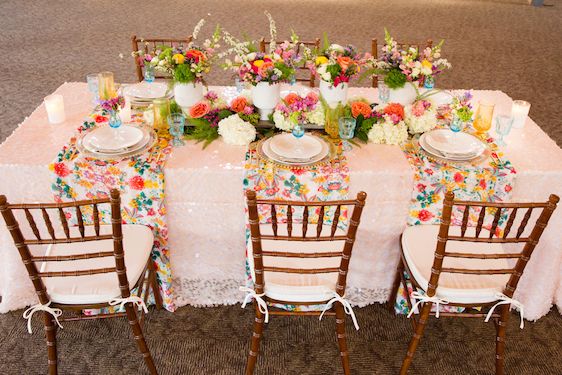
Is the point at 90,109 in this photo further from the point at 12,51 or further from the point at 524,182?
the point at 12,51

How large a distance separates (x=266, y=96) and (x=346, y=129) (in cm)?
40

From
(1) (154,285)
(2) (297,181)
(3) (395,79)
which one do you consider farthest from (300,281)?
(3) (395,79)

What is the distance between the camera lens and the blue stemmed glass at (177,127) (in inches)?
87.2

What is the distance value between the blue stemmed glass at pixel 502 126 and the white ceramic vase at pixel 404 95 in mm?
417

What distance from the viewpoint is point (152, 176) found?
2029mm

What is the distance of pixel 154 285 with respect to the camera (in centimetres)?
229

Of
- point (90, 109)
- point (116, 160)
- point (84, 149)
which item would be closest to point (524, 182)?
point (116, 160)

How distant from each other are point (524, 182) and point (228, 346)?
1491 millimetres

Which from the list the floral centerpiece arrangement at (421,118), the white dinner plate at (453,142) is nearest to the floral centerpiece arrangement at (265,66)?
the floral centerpiece arrangement at (421,118)

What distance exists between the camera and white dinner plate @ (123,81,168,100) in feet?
8.61

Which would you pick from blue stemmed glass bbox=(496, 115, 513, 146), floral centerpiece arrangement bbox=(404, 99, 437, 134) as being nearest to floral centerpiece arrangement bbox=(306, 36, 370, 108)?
floral centerpiece arrangement bbox=(404, 99, 437, 134)

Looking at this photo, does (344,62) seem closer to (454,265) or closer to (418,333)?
(454,265)

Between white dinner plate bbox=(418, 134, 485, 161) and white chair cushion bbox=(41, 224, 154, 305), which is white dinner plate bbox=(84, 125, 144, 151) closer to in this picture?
white chair cushion bbox=(41, 224, 154, 305)

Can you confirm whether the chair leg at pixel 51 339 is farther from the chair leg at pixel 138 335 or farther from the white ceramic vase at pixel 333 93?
the white ceramic vase at pixel 333 93
